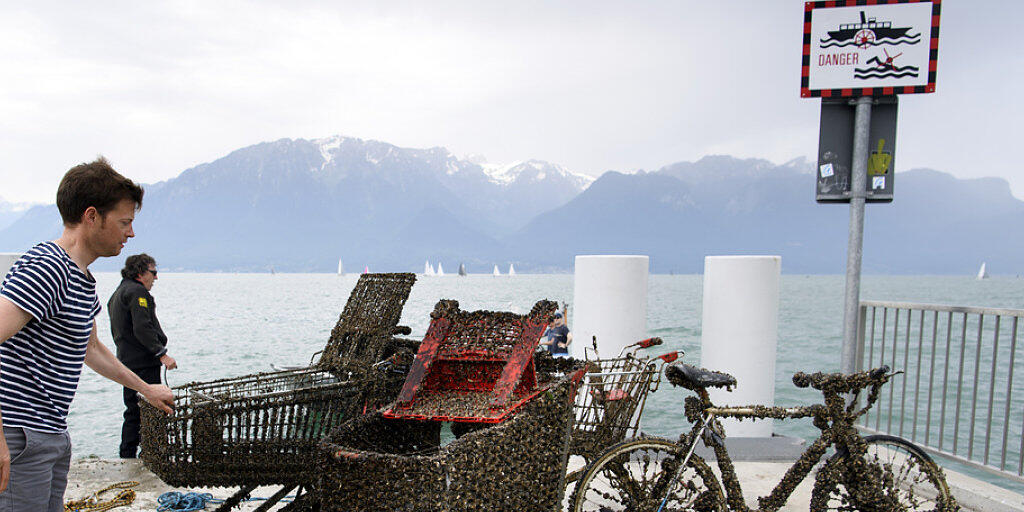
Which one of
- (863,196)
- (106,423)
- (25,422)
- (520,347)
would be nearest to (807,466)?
(520,347)

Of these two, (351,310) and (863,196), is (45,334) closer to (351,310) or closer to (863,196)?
(351,310)

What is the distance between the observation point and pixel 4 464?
69.3 inches

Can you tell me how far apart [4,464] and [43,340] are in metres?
0.38

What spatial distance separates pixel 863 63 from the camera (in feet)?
15.3

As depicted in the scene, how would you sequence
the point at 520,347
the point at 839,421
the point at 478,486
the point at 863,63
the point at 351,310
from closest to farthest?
the point at 478,486 → the point at 520,347 → the point at 839,421 → the point at 351,310 → the point at 863,63

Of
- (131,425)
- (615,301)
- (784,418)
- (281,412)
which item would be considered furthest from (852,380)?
A: (131,425)

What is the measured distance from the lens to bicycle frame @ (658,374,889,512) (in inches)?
123

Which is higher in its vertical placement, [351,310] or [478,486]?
[351,310]

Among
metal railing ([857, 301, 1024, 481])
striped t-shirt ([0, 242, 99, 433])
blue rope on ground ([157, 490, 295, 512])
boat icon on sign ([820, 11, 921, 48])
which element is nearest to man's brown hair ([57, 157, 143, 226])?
striped t-shirt ([0, 242, 99, 433])

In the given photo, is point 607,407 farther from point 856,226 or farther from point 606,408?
point 856,226

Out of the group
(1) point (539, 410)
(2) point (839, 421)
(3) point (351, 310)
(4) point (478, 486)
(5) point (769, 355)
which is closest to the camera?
(4) point (478, 486)

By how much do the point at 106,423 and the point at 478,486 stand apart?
10896mm

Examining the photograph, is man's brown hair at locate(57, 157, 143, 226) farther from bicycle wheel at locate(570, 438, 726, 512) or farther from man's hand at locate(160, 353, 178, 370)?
man's hand at locate(160, 353, 178, 370)

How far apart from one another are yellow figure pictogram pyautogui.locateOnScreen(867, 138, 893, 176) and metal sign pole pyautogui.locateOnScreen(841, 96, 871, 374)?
4.1 inches
